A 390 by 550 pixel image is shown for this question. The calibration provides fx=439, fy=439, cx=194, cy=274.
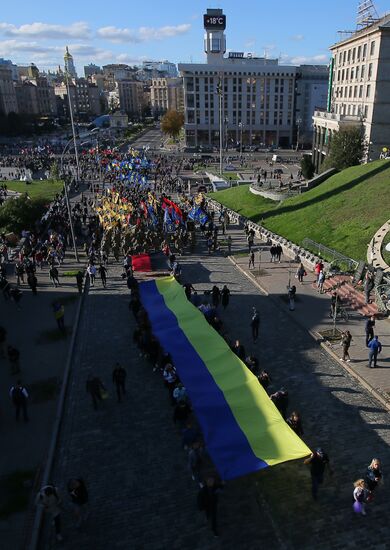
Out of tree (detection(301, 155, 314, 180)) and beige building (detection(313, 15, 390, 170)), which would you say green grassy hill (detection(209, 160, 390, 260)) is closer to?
tree (detection(301, 155, 314, 180))

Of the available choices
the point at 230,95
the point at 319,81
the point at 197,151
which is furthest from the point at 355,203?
the point at 319,81

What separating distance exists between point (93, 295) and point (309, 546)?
55.7ft

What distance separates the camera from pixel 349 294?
22000mm

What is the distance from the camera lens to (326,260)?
2662 centimetres

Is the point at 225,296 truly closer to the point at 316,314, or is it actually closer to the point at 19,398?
the point at 316,314

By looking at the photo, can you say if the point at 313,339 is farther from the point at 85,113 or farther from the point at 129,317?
the point at 85,113

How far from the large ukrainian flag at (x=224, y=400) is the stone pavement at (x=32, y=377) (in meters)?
4.20

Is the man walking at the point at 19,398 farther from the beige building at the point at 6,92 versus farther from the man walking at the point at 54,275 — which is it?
the beige building at the point at 6,92

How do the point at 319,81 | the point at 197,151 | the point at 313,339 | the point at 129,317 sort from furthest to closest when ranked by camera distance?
1. the point at 319,81
2. the point at 197,151
3. the point at 129,317
4. the point at 313,339

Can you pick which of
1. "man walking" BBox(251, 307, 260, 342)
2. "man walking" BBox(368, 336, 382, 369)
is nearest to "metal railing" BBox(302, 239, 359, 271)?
"man walking" BBox(251, 307, 260, 342)

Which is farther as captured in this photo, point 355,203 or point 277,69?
point 277,69

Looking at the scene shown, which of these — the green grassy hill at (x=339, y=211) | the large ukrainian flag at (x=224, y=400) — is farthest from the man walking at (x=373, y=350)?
the green grassy hill at (x=339, y=211)

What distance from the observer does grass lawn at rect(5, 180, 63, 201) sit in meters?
57.3

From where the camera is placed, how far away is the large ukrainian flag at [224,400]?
31.8 feet
